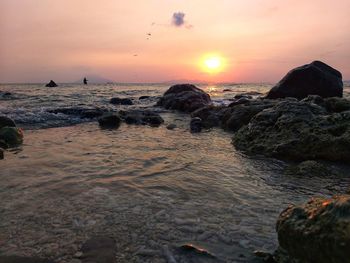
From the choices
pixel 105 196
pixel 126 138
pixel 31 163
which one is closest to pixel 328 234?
pixel 105 196

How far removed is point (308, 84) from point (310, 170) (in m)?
13.7

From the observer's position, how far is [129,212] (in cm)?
474

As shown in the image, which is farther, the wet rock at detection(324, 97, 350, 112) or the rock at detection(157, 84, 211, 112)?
the rock at detection(157, 84, 211, 112)

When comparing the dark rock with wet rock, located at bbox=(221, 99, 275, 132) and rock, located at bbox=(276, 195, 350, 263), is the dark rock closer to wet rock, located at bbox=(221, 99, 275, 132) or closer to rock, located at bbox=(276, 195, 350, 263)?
wet rock, located at bbox=(221, 99, 275, 132)

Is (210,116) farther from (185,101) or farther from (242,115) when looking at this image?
(185,101)

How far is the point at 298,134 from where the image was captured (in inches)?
345

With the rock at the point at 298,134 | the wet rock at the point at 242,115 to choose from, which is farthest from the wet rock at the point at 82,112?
the rock at the point at 298,134

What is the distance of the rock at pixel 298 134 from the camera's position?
26.5ft

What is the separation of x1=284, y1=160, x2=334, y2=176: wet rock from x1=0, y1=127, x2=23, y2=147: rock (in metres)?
6.92

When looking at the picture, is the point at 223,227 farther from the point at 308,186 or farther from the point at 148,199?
the point at 308,186

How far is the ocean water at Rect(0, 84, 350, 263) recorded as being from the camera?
388cm

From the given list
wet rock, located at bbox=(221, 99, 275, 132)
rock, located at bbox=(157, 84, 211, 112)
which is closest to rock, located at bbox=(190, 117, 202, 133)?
wet rock, located at bbox=(221, 99, 275, 132)

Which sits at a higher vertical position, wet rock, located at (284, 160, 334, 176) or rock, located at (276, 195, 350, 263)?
rock, located at (276, 195, 350, 263)

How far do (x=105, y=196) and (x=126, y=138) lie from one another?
18.5 ft
